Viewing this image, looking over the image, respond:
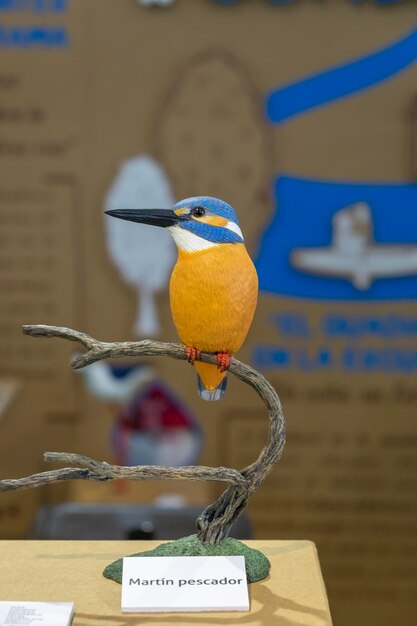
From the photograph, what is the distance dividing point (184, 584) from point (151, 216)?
558 mm

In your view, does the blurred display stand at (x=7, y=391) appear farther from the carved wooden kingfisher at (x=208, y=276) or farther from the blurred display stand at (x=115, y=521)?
the carved wooden kingfisher at (x=208, y=276)

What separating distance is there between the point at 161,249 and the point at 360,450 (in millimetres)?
754

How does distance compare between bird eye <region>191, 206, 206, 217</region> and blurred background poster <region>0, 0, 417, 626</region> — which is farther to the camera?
blurred background poster <region>0, 0, 417, 626</region>

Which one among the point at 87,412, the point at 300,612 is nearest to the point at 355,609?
the point at 87,412

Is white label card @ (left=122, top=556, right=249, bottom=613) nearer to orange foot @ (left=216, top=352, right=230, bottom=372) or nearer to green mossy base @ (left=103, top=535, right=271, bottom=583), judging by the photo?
green mossy base @ (left=103, top=535, right=271, bottom=583)

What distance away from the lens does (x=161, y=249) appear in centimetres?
188

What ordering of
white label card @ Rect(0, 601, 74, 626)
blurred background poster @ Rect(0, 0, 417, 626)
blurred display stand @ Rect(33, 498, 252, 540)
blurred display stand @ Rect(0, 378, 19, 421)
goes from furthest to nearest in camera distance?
1. blurred display stand @ Rect(0, 378, 19, 421)
2. blurred background poster @ Rect(0, 0, 417, 626)
3. blurred display stand @ Rect(33, 498, 252, 540)
4. white label card @ Rect(0, 601, 74, 626)

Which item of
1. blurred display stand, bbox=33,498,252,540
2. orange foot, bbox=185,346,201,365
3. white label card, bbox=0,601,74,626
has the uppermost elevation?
orange foot, bbox=185,346,201,365

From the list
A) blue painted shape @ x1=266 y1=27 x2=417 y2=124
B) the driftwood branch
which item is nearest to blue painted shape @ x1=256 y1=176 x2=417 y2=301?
blue painted shape @ x1=266 y1=27 x2=417 y2=124

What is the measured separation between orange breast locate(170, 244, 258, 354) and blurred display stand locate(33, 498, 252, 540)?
2.31 ft

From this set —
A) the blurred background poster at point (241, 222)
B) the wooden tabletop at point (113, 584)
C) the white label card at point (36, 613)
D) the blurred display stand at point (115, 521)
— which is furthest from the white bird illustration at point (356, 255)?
the white label card at point (36, 613)

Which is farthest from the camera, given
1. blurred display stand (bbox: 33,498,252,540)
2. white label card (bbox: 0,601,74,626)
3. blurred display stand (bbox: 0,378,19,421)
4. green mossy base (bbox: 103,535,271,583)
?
blurred display stand (bbox: 0,378,19,421)

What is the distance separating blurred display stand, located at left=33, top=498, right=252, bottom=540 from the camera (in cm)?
172

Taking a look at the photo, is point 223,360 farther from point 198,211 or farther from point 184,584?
point 184,584
